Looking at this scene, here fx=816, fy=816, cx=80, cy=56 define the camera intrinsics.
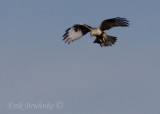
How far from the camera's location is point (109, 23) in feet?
119

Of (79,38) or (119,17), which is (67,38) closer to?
(79,38)

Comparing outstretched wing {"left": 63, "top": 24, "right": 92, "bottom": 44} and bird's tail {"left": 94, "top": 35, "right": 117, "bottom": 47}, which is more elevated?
outstretched wing {"left": 63, "top": 24, "right": 92, "bottom": 44}

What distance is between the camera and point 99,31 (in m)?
Result: 36.0

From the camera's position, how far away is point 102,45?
3675 centimetres

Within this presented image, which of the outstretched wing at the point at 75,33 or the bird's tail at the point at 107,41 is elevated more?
the outstretched wing at the point at 75,33

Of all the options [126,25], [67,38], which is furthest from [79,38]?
[126,25]

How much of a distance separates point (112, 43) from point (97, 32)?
1408mm

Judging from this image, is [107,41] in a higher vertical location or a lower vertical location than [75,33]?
lower

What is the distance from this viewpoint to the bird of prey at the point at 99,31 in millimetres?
36062

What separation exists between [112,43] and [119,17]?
1615mm

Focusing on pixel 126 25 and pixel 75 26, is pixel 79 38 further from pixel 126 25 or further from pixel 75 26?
pixel 126 25

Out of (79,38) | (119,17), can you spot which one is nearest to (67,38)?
(79,38)

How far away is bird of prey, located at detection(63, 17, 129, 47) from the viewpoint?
36.1m

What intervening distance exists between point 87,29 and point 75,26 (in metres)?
0.68
